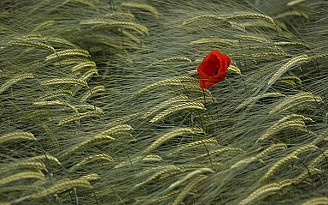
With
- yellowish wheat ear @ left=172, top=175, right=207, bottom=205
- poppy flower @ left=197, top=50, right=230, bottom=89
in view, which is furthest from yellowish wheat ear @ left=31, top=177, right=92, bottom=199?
poppy flower @ left=197, top=50, right=230, bottom=89

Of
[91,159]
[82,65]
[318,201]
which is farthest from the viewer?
[82,65]

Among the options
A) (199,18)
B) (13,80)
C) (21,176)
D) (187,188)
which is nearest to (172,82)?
(199,18)

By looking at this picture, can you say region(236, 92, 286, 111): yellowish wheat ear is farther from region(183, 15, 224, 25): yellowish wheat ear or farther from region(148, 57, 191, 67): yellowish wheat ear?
region(183, 15, 224, 25): yellowish wheat ear

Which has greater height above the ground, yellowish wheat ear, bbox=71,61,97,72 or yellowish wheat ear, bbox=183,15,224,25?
yellowish wheat ear, bbox=183,15,224,25

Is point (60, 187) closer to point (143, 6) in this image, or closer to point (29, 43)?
point (29, 43)

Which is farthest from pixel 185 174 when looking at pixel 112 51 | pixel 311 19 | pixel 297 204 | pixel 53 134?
pixel 311 19
